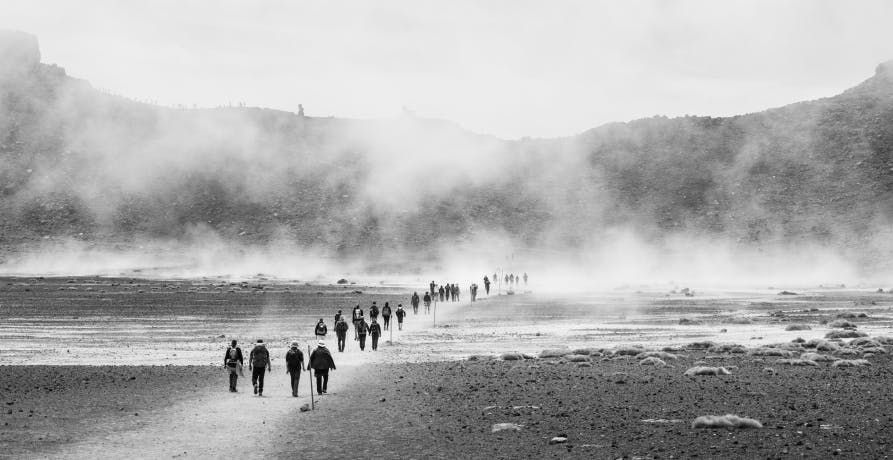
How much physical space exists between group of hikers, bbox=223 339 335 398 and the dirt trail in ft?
0.91

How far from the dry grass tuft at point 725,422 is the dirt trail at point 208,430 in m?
7.13

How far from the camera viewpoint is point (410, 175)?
15725 cm

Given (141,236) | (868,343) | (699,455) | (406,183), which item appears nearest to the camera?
(699,455)

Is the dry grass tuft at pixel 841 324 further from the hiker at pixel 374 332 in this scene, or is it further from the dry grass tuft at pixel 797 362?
the hiker at pixel 374 332

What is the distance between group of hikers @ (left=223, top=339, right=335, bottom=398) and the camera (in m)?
20.8

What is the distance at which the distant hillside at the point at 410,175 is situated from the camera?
13662 cm

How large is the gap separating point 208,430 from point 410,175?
461 feet

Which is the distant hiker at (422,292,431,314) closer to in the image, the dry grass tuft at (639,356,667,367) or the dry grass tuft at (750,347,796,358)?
the dry grass tuft at (750,347,796,358)

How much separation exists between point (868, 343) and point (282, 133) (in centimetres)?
14902

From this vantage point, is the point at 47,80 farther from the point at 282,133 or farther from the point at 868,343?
the point at 868,343

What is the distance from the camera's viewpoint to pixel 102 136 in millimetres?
162625

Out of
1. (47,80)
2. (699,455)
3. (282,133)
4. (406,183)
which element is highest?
(47,80)

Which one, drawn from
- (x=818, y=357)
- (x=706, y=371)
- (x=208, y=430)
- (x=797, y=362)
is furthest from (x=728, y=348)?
(x=208, y=430)

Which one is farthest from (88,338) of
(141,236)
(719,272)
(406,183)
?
(406,183)
